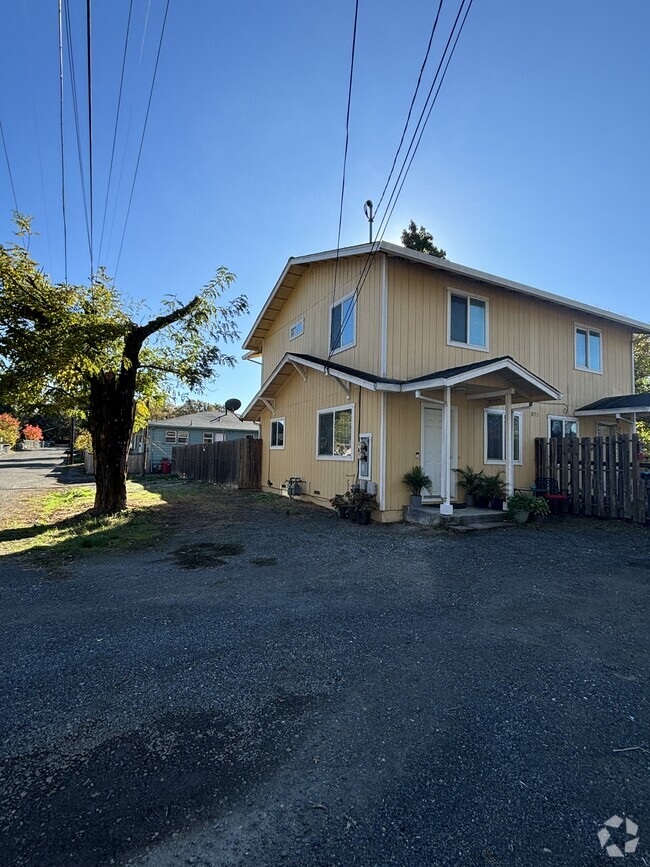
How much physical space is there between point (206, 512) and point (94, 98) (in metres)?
8.58

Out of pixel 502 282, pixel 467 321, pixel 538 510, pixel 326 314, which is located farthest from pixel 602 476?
pixel 326 314

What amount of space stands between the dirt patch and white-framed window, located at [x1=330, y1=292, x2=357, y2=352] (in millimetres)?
6207

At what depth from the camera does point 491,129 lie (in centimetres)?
745

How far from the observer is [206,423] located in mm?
30422

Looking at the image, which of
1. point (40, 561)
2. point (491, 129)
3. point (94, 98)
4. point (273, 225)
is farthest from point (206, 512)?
point (491, 129)

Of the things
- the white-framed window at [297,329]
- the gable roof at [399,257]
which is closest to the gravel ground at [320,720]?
the gable roof at [399,257]

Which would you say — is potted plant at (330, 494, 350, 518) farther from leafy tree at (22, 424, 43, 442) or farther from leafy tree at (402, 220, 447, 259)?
leafy tree at (22, 424, 43, 442)

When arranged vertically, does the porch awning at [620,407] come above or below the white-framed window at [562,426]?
above

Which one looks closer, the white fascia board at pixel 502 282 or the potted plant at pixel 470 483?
the white fascia board at pixel 502 282

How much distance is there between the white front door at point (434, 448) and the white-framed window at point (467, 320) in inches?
77.9

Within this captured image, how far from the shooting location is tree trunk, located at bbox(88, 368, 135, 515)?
970 cm

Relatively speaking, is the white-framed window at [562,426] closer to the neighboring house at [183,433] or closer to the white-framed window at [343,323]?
the white-framed window at [343,323]

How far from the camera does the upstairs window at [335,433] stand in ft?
35.7

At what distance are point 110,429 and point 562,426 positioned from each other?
1264 centimetres
